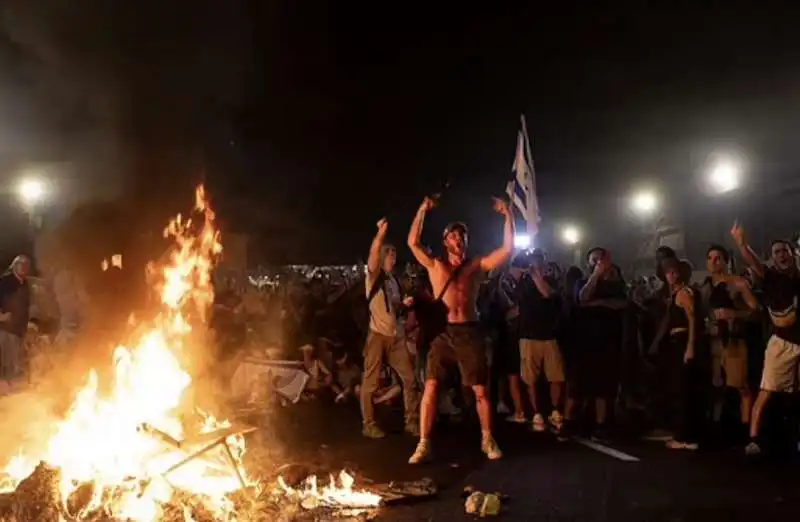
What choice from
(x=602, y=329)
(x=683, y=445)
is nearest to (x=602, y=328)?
(x=602, y=329)

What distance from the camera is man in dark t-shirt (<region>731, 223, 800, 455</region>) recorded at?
23.4 feet

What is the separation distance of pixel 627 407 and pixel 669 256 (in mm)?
2135

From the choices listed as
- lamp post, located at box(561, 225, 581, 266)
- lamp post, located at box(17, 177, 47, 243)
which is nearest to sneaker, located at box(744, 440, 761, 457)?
lamp post, located at box(17, 177, 47, 243)

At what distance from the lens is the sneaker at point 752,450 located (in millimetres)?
7179

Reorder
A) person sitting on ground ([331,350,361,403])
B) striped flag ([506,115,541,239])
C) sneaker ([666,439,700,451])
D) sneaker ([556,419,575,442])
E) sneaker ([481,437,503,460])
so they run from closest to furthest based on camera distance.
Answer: sneaker ([481,437,503,460]), sneaker ([666,439,700,451]), sneaker ([556,419,575,442]), person sitting on ground ([331,350,361,403]), striped flag ([506,115,541,239])

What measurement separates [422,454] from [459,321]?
4.06 ft

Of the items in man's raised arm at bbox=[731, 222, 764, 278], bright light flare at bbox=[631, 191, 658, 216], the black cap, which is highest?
bright light flare at bbox=[631, 191, 658, 216]

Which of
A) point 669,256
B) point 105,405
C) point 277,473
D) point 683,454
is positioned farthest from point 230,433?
point 669,256

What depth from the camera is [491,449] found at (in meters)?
7.20

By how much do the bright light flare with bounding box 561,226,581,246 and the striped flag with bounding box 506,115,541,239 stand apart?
2325 centimetres

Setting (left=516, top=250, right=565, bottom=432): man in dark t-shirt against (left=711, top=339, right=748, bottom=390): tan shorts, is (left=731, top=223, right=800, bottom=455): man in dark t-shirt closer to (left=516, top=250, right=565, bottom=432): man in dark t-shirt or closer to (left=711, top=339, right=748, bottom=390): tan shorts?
(left=711, top=339, right=748, bottom=390): tan shorts

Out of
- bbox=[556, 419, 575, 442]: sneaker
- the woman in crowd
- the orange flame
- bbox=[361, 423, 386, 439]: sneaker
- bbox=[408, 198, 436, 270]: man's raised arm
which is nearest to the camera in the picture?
the orange flame

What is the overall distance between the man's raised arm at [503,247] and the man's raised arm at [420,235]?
1.68 feet

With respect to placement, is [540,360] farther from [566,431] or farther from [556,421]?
[566,431]
